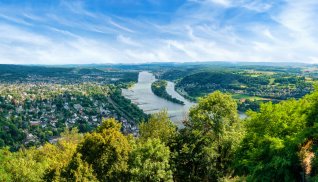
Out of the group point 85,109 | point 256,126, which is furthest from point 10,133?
point 256,126

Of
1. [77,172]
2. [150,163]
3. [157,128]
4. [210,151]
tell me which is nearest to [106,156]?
[77,172]

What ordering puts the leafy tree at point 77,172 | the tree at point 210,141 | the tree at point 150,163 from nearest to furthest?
the leafy tree at point 77,172 < the tree at point 150,163 < the tree at point 210,141

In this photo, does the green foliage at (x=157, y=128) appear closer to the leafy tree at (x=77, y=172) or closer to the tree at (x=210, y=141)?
the tree at (x=210, y=141)

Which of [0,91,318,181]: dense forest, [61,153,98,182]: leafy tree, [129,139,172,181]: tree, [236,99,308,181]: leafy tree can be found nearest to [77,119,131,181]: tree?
[0,91,318,181]: dense forest

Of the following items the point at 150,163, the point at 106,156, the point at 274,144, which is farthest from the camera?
the point at 106,156

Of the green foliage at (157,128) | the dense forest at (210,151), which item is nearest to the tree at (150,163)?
the dense forest at (210,151)

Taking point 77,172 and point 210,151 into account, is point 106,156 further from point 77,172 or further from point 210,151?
point 210,151

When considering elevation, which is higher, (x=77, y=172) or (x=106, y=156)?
(x=106, y=156)
